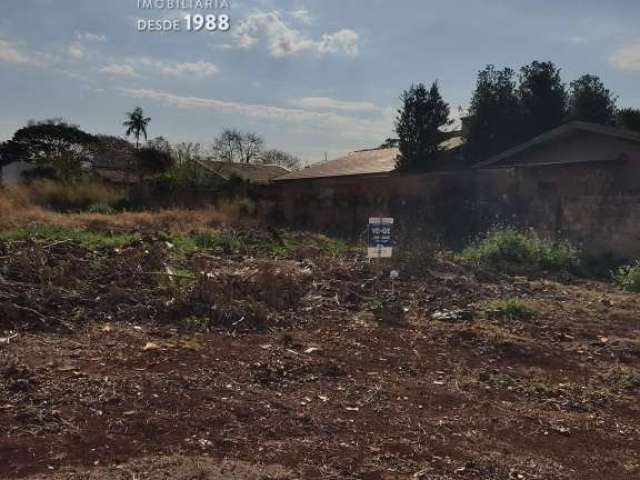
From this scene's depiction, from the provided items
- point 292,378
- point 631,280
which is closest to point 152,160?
point 631,280

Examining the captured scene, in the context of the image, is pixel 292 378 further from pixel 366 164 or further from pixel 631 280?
pixel 366 164

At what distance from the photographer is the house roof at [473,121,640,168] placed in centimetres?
1430

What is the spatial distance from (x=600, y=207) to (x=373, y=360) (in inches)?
356

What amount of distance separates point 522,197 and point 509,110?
8.08 metres

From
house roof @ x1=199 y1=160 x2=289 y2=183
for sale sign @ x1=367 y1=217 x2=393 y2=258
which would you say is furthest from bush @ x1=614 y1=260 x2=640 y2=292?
house roof @ x1=199 y1=160 x2=289 y2=183

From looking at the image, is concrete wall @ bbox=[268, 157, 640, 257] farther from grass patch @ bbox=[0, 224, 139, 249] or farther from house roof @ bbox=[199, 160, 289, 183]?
house roof @ bbox=[199, 160, 289, 183]

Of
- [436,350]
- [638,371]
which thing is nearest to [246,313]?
[436,350]

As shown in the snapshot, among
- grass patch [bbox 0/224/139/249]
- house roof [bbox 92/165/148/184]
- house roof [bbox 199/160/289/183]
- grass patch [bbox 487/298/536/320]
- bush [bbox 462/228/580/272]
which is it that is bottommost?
grass patch [bbox 487/298/536/320]

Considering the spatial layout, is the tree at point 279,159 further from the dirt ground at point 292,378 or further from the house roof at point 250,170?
the dirt ground at point 292,378

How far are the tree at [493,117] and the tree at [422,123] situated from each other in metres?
1.23

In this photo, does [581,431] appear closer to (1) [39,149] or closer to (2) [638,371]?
(2) [638,371]

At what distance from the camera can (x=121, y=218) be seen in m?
13.9

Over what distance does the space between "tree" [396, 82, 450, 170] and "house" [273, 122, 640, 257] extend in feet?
10.5

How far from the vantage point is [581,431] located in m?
3.50
